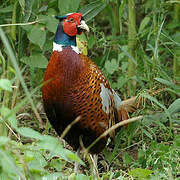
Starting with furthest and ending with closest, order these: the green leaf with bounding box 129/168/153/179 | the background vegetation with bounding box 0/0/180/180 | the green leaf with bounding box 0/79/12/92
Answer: the background vegetation with bounding box 0/0/180/180
the green leaf with bounding box 129/168/153/179
the green leaf with bounding box 0/79/12/92

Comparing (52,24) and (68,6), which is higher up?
(68,6)

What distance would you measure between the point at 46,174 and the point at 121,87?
197cm

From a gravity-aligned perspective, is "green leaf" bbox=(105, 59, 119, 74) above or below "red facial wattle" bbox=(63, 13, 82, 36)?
below

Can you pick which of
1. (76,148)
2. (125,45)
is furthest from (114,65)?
(76,148)

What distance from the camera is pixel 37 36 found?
10.8ft

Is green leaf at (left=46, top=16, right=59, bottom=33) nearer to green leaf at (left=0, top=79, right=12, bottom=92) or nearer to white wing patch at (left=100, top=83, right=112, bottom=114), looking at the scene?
white wing patch at (left=100, top=83, right=112, bottom=114)

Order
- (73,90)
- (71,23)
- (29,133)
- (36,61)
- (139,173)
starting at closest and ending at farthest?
1. (29,133)
2. (139,173)
3. (73,90)
4. (71,23)
5. (36,61)

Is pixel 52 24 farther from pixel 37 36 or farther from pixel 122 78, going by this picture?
pixel 122 78

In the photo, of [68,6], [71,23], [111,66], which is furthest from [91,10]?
[111,66]

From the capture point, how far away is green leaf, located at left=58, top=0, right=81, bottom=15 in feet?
10.9

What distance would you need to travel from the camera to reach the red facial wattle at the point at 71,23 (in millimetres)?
3078

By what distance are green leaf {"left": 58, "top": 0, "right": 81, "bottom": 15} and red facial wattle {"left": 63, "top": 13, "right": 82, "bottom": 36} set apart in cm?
27

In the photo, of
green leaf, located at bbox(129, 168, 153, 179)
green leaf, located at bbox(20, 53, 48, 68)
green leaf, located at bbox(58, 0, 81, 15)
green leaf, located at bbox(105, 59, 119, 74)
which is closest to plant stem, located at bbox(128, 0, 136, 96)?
green leaf, located at bbox(105, 59, 119, 74)

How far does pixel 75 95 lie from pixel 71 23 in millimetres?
513
